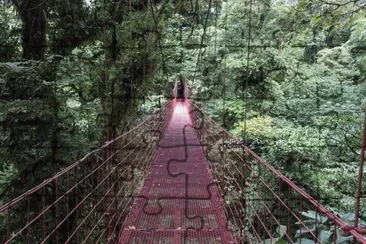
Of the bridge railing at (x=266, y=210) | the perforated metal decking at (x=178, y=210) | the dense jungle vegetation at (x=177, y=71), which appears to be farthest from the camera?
the dense jungle vegetation at (x=177, y=71)

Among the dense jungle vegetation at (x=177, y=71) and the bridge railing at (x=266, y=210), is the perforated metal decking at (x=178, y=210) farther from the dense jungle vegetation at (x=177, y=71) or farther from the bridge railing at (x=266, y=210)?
the dense jungle vegetation at (x=177, y=71)

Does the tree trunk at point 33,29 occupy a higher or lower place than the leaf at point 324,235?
higher

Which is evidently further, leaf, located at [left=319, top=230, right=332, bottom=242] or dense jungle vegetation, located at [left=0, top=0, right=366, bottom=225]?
dense jungle vegetation, located at [left=0, top=0, right=366, bottom=225]

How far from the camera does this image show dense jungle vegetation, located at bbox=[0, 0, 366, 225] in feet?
8.57

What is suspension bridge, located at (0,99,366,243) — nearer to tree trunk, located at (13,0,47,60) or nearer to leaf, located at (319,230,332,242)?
leaf, located at (319,230,332,242)

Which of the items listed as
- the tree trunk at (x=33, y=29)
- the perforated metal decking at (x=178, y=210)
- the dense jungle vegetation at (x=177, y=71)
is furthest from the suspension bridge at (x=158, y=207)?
the tree trunk at (x=33, y=29)

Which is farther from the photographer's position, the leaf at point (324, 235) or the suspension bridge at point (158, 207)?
the suspension bridge at point (158, 207)

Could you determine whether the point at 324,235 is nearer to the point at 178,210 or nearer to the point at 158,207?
the point at 178,210

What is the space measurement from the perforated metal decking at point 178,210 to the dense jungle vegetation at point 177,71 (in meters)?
0.55

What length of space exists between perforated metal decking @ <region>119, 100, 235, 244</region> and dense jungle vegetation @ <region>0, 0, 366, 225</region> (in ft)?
1.79

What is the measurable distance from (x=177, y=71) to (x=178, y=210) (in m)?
7.28

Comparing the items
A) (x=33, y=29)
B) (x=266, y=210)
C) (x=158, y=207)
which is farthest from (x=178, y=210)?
(x=33, y=29)

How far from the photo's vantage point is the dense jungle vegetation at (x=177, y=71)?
→ 2611mm

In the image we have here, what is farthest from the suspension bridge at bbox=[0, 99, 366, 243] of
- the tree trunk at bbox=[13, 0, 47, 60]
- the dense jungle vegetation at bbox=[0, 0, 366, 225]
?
the tree trunk at bbox=[13, 0, 47, 60]
